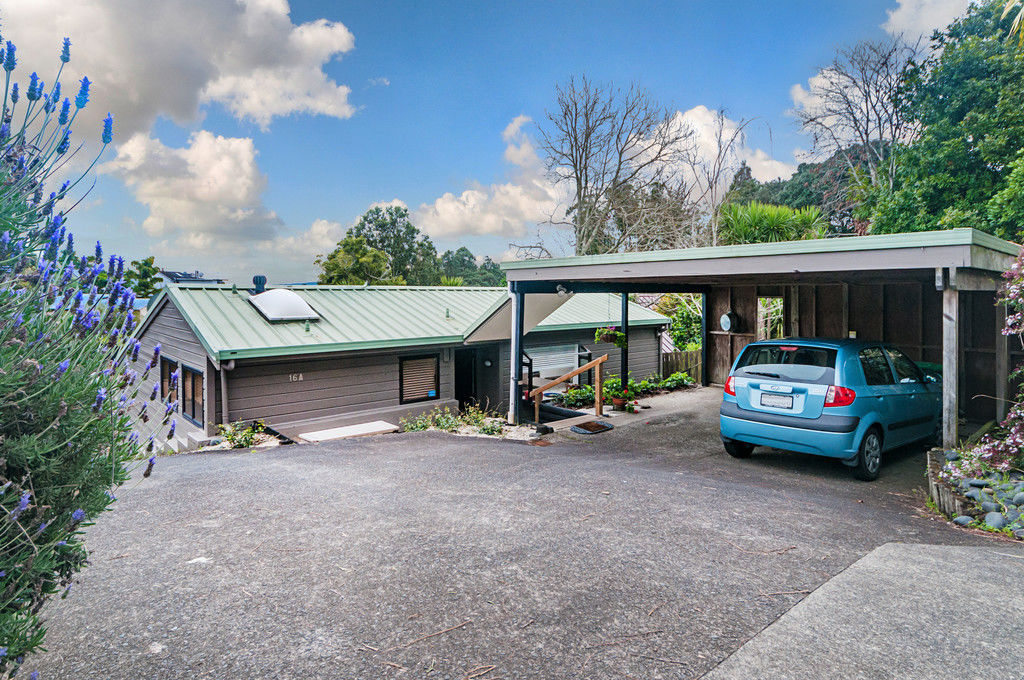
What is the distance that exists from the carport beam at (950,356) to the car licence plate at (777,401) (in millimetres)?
1648

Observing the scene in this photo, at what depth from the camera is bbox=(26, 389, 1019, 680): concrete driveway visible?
114 inches

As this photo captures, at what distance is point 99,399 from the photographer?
2150 millimetres

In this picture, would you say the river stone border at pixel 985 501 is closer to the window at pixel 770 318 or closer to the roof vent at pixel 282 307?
the window at pixel 770 318

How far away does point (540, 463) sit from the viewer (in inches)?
290

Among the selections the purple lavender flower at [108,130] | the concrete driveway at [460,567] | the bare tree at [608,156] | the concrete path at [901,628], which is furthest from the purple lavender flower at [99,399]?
the bare tree at [608,156]

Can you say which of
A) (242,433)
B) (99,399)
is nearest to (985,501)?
(99,399)

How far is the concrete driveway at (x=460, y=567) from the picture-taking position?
289 cm

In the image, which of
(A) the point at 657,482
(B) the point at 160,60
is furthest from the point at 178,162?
(A) the point at 657,482

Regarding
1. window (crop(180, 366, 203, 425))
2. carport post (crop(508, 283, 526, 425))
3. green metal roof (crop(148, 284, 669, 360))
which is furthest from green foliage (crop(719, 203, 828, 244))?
window (crop(180, 366, 203, 425))

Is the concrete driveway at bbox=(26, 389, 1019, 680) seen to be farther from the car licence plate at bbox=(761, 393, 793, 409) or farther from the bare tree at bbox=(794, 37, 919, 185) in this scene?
the bare tree at bbox=(794, 37, 919, 185)

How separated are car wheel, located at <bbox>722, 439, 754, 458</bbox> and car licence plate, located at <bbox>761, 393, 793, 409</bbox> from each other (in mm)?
924

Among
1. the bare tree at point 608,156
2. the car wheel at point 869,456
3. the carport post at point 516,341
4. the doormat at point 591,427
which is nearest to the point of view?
the car wheel at point 869,456

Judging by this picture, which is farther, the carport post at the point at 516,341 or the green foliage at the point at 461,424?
the green foliage at the point at 461,424

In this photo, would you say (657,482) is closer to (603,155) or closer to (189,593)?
(189,593)
